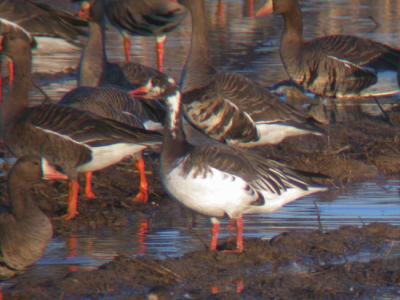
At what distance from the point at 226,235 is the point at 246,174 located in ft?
3.26

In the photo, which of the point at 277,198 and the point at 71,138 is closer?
the point at 277,198

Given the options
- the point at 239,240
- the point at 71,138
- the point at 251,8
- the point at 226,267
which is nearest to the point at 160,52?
the point at 251,8

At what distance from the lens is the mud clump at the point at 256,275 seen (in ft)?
25.9

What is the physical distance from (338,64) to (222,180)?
685cm

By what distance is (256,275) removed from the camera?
27.7 ft

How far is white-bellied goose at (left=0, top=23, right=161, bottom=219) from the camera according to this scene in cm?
1038

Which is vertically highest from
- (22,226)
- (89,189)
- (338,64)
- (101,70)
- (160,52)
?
(22,226)

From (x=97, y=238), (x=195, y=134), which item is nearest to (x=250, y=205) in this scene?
(x=97, y=238)

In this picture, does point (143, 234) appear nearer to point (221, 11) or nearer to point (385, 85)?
point (385, 85)

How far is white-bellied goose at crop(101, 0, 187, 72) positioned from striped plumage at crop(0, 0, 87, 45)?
2.17 meters

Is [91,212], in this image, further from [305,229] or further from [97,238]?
[305,229]

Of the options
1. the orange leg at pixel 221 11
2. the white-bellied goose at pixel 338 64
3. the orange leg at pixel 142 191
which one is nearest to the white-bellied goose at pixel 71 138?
the orange leg at pixel 142 191

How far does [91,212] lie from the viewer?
10.5m

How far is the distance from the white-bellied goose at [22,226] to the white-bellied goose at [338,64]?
7333 mm
